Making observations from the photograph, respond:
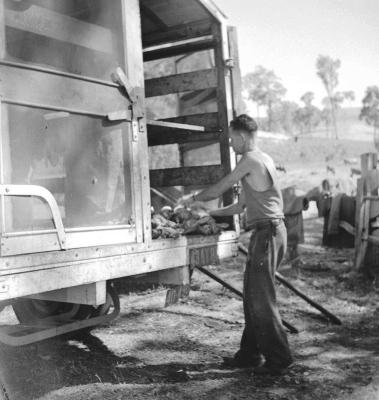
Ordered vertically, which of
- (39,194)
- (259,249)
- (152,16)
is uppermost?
(152,16)

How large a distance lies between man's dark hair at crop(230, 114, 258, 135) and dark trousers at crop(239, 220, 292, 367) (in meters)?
0.83

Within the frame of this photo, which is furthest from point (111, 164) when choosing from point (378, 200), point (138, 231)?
point (378, 200)

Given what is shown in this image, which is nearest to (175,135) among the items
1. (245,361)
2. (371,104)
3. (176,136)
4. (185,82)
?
(176,136)

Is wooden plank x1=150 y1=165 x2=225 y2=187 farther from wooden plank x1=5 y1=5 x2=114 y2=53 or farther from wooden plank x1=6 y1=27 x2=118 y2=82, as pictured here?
wooden plank x1=5 y1=5 x2=114 y2=53

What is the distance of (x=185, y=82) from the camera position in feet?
16.6

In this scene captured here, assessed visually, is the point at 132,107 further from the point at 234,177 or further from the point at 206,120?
the point at 206,120

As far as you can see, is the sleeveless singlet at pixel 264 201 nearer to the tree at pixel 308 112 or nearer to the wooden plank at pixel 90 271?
the wooden plank at pixel 90 271

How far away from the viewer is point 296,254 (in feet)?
28.3

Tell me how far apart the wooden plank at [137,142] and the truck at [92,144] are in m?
0.01

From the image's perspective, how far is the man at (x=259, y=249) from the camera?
13.5ft

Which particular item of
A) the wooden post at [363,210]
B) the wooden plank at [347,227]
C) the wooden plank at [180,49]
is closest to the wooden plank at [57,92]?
the wooden plank at [180,49]

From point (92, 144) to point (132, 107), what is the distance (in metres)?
1.32

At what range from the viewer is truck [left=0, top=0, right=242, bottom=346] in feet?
9.89

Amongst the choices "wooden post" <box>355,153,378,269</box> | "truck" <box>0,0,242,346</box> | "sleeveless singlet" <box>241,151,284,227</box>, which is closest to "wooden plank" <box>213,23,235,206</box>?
"truck" <box>0,0,242,346</box>
